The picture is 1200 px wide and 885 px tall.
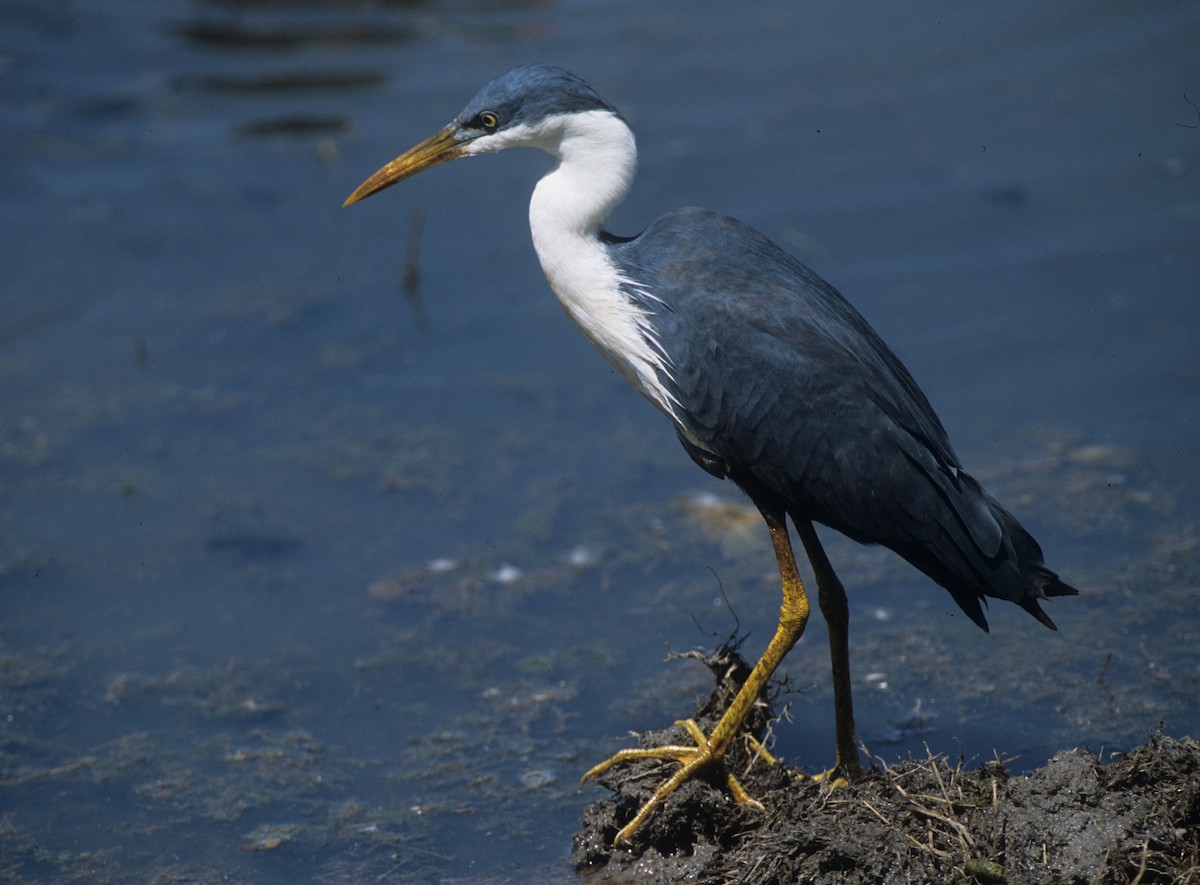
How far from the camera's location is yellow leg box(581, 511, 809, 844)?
13.6 ft

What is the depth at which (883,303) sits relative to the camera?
7.96 metres

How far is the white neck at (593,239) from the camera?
433cm

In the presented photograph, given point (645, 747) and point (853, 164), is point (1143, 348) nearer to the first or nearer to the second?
point (853, 164)

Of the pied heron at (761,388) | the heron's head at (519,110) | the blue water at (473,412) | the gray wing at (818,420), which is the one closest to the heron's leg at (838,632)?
the pied heron at (761,388)

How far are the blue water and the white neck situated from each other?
1.70 m

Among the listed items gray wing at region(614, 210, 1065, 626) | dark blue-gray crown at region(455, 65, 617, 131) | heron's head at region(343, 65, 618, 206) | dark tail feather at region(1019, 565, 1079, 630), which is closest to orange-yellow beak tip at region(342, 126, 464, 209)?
heron's head at region(343, 65, 618, 206)

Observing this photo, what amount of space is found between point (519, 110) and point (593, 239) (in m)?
0.54

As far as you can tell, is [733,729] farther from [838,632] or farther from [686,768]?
[838,632]

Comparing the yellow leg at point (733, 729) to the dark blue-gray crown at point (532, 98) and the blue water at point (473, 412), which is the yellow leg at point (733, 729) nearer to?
the blue water at point (473, 412)

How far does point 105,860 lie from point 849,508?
3.01m

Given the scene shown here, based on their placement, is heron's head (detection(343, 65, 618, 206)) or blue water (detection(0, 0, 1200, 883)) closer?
heron's head (detection(343, 65, 618, 206))

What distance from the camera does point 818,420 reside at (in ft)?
13.8

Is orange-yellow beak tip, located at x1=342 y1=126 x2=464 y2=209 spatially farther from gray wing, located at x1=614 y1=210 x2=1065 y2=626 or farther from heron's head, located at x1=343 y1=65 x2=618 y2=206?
gray wing, located at x1=614 y1=210 x2=1065 y2=626

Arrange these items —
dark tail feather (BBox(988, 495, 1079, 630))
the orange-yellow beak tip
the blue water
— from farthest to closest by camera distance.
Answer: the blue water
the orange-yellow beak tip
dark tail feather (BBox(988, 495, 1079, 630))
